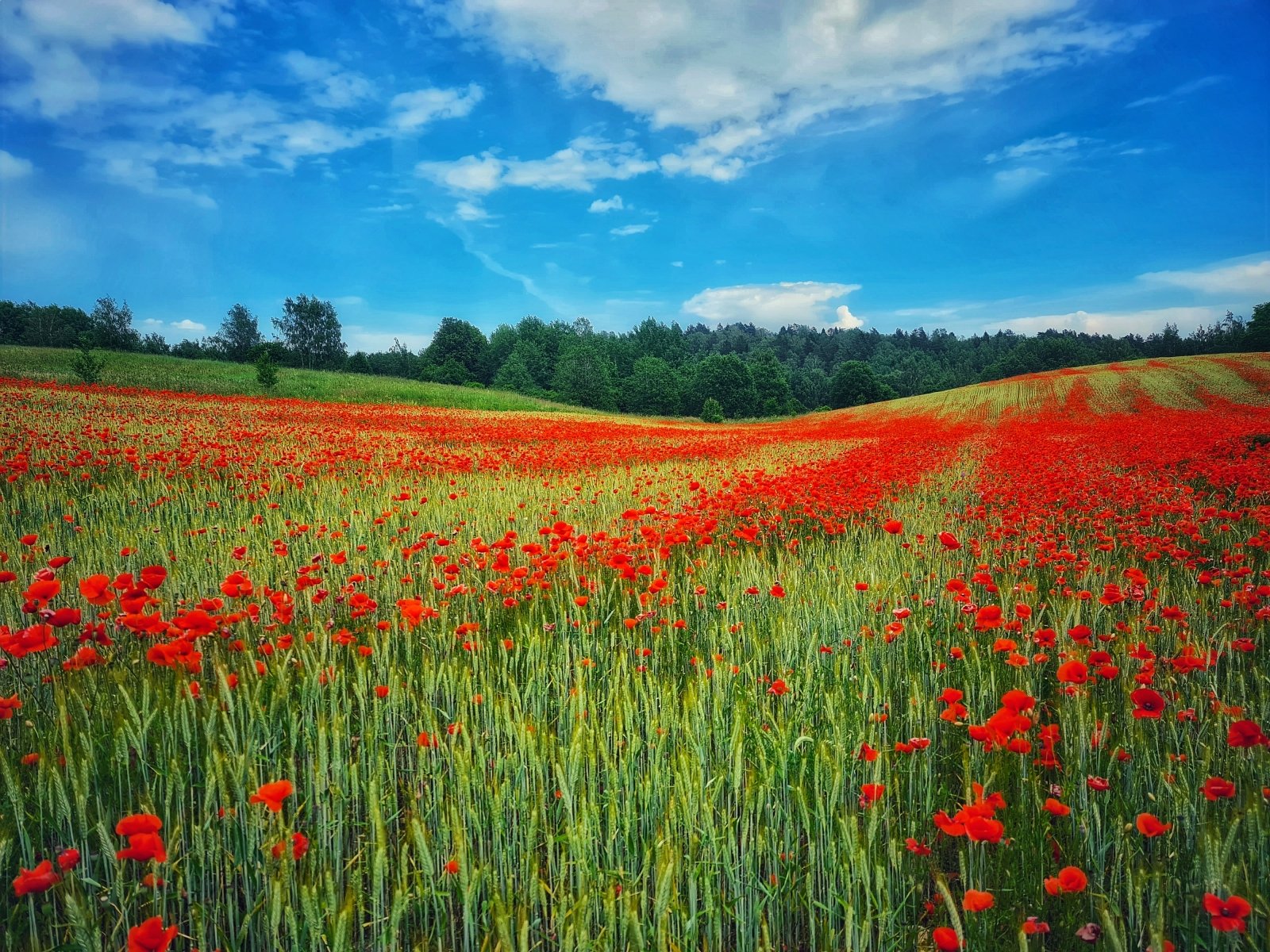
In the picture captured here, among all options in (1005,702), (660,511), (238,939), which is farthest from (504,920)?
(660,511)

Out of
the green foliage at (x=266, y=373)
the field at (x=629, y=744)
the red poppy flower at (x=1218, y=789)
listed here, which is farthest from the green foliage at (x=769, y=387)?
the red poppy flower at (x=1218, y=789)

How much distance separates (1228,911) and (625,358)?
115268 millimetres

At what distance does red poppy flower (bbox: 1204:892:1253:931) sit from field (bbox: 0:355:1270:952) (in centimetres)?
1

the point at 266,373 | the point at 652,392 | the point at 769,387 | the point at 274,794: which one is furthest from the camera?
the point at 769,387

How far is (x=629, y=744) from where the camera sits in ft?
7.41

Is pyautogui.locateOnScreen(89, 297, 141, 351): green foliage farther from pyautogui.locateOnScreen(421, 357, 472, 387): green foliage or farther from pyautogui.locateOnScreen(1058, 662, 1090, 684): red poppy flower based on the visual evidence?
pyautogui.locateOnScreen(1058, 662, 1090, 684): red poppy flower

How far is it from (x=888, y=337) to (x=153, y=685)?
593 ft

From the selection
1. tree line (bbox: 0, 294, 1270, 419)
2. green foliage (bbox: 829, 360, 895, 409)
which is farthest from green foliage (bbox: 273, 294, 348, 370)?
→ green foliage (bbox: 829, 360, 895, 409)

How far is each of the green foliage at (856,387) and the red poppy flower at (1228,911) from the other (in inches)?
3676

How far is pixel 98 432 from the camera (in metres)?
10.2

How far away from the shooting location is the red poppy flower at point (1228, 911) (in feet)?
4.09

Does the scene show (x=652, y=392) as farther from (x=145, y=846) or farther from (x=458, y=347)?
(x=145, y=846)

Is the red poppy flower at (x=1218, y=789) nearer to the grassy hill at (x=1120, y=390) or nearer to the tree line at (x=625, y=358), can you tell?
the grassy hill at (x=1120, y=390)

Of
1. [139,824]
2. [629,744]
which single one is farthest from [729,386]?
[139,824]
